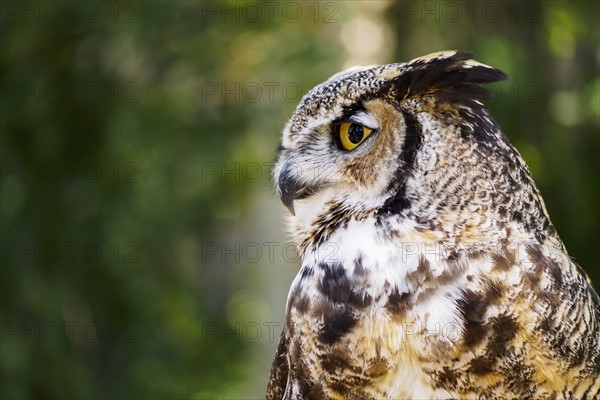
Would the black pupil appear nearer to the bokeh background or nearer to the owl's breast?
the owl's breast

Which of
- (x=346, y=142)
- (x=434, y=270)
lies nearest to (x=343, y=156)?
(x=346, y=142)

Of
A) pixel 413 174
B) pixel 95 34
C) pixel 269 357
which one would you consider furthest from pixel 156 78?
pixel 269 357

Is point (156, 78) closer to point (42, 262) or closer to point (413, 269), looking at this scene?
point (42, 262)

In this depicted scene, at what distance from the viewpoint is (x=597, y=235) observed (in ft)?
10.2

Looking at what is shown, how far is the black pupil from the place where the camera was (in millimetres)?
1614

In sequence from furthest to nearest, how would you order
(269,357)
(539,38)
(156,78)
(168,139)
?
(269,357) → (156,78) → (168,139) → (539,38)

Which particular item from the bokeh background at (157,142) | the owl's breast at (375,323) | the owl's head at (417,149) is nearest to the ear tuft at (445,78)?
the owl's head at (417,149)

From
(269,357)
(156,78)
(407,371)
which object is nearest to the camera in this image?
(407,371)

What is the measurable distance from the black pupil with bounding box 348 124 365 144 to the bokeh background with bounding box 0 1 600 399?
156 cm

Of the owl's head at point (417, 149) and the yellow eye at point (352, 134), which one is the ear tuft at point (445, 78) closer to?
the owl's head at point (417, 149)

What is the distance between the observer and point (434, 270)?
4.83 feet

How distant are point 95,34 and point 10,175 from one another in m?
0.87

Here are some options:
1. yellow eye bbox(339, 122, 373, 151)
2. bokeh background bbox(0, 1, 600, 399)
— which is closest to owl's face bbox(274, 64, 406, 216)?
yellow eye bbox(339, 122, 373, 151)

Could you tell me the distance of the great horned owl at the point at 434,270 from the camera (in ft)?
4.72
